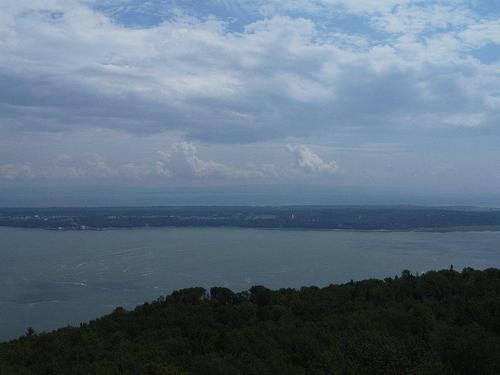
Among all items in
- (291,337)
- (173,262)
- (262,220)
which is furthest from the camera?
(262,220)

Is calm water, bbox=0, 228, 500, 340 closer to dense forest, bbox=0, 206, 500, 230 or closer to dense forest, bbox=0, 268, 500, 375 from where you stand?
dense forest, bbox=0, 206, 500, 230

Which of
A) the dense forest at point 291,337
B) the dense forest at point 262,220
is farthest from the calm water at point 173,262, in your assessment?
the dense forest at point 291,337

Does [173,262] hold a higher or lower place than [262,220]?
lower

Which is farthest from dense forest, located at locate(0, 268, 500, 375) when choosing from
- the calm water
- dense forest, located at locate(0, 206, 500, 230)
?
dense forest, located at locate(0, 206, 500, 230)

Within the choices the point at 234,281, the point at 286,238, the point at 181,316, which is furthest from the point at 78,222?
the point at 181,316

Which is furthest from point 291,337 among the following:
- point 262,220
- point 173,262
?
point 262,220

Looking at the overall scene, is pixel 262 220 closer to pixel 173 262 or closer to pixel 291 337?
pixel 173 262
